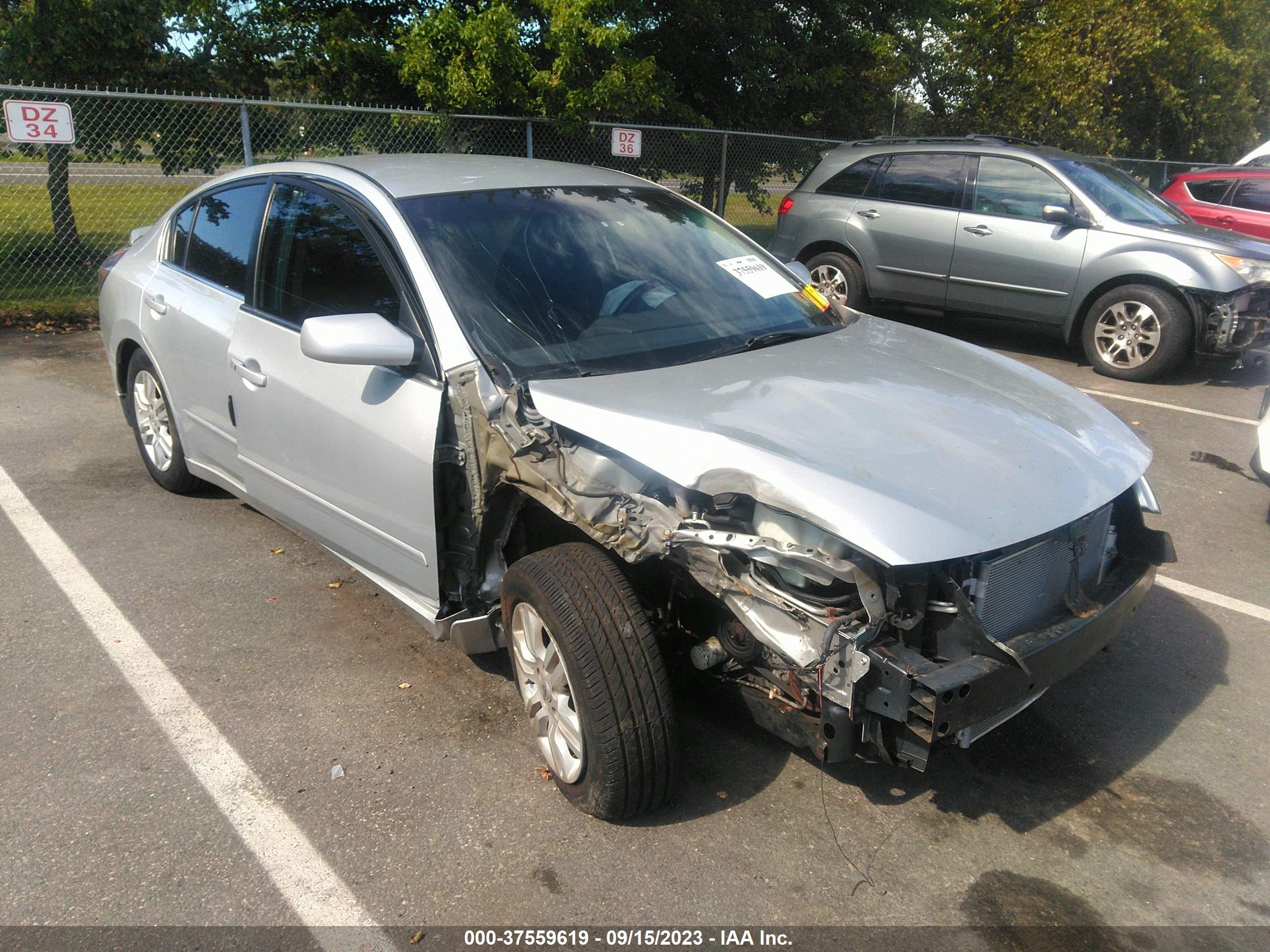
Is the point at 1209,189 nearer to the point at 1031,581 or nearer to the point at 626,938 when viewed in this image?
the point at 1031,581

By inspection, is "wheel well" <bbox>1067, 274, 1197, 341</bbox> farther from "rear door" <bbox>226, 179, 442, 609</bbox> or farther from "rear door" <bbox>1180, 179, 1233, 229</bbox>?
"rear door" <bbox>226, 179, 442, 609</bbox>

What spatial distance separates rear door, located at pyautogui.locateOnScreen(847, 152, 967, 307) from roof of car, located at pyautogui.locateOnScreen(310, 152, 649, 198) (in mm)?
5297

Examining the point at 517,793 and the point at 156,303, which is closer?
the point at 517,793

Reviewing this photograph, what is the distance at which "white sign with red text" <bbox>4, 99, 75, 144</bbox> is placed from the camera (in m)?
8.07

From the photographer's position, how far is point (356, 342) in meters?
3.04

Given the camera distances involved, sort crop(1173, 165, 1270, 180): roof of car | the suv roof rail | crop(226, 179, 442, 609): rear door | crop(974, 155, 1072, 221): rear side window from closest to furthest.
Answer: crop(226, 179, 442, 609): rear door
crop(974, 155, 1072, 221): rear side window
the suv roof rail
crop(1173, 165, 1270, 180): roof of car

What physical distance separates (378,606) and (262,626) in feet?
1.46

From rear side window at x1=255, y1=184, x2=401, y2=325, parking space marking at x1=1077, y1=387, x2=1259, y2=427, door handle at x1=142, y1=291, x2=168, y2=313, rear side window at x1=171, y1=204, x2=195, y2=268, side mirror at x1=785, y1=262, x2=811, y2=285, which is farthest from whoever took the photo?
parking space marking at x1=1077, y1=387, x2=1259, y2=427

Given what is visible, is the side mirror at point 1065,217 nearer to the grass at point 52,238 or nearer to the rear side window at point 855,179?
the rear side window at point 855,179

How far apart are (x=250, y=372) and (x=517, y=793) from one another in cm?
197

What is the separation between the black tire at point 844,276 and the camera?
31.2 feet

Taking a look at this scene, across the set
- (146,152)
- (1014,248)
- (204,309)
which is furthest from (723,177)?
(204,309)

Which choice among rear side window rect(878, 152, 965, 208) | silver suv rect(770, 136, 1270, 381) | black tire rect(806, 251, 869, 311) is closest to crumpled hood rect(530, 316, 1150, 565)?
silver suv rect(770, 136, 1270, 381)

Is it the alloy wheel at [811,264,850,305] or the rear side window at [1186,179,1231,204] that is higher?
the rear side window at [1186,179,1231,204]
